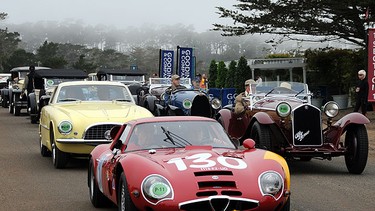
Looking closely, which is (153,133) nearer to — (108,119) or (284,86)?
(108,119)

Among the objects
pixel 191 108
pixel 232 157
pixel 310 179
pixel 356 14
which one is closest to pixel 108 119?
pixel 310 179

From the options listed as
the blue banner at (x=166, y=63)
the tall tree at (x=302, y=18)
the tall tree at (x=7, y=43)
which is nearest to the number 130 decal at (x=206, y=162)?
the tall tree at (x=302, y=18)

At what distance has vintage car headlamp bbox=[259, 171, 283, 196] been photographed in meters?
6.84

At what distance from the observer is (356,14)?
87.4 ft

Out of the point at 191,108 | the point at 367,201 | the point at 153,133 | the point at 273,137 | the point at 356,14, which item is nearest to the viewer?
the point at 153,133

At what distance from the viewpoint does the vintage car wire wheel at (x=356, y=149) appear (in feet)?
38.3

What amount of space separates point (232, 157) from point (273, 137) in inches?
188

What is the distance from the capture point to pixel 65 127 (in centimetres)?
1215

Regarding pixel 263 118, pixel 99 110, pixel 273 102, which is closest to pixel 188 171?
pixel 263 118

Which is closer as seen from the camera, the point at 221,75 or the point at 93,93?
the point at 93,93

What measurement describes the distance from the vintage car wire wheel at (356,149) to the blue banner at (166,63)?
26.9 meters

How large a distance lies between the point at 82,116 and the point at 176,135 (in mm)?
4504

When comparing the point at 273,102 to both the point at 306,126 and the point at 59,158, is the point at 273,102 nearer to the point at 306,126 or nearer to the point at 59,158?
the point at 306,126

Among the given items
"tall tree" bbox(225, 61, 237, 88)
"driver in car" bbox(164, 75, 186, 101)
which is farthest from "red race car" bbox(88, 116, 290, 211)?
"tall tree" bbox(225, 61, 237, 88)
